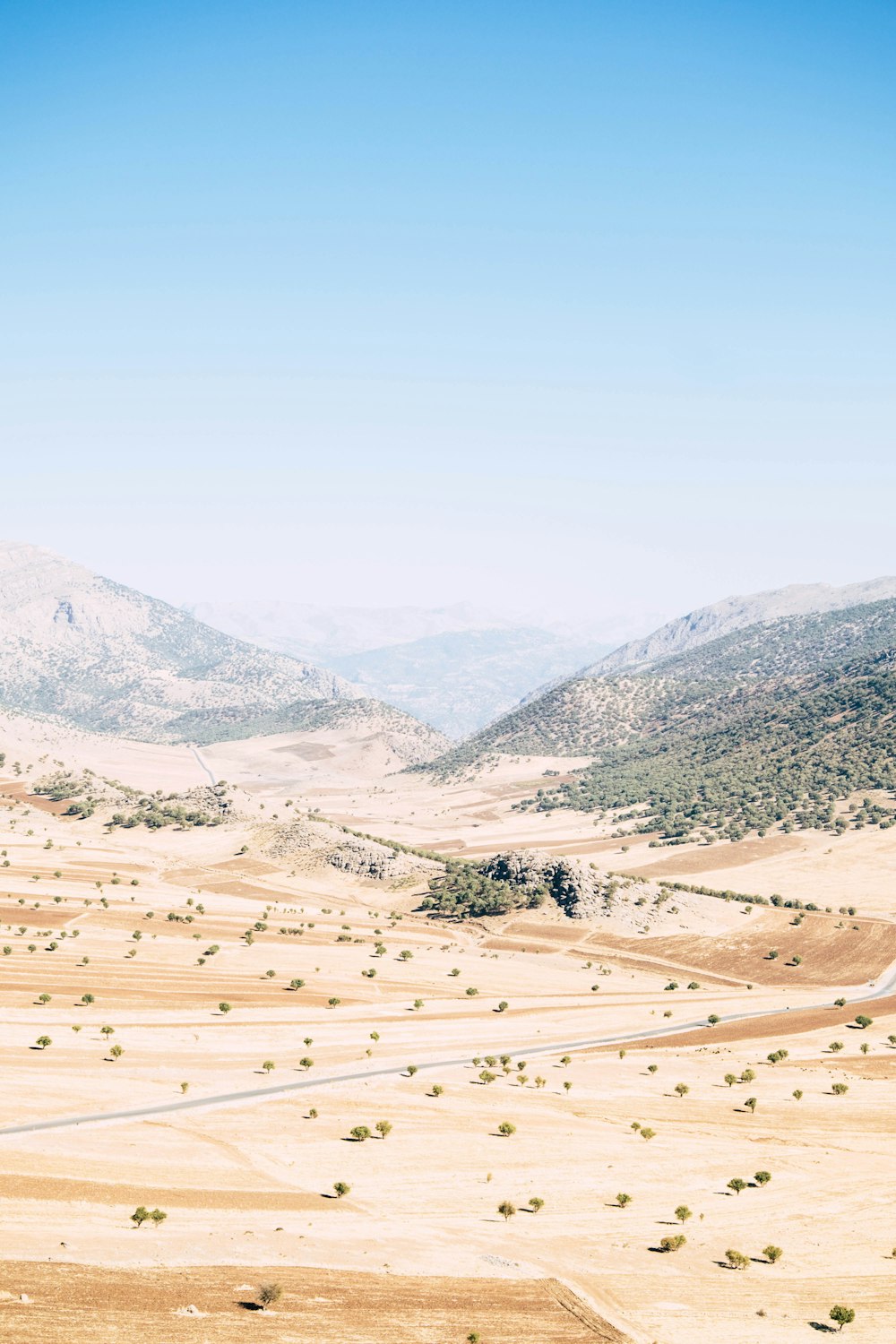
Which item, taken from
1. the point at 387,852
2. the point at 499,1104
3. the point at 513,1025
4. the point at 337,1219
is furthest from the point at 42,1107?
the point at 387,852

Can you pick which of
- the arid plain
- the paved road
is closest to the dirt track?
the arid plain

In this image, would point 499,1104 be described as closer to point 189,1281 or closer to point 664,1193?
point 664,1193

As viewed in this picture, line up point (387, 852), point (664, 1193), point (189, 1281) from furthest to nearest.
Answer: point (387, 852), point (664, 1193), point (189, 1281)

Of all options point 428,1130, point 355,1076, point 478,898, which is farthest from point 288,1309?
point 478,898

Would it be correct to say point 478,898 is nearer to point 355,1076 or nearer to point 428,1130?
point 355,1076

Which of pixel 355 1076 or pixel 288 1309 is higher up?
pixel 288 1309

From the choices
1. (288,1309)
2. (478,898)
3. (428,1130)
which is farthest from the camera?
(478,898)
